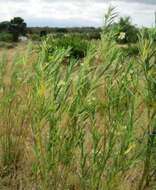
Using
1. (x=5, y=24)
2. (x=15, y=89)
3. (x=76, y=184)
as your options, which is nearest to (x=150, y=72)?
(x=76, y=184)

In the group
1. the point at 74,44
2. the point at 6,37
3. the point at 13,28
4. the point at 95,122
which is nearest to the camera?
the point at 95,122

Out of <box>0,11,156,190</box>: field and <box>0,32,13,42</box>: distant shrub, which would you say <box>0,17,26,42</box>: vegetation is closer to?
<box>0,32,13,42</box>: distant shrub

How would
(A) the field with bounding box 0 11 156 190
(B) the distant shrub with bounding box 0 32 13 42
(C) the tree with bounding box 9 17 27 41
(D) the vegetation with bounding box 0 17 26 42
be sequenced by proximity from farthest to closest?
(C) the tree with bounding box 9 17 27 41, (D) the vegetation with bounding box 0 17 26 42, (B) the distant shrub with bounding box 0 32 13 42, (A) the field with bounding box 0 11 156 190

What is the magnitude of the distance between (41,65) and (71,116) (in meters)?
0.46

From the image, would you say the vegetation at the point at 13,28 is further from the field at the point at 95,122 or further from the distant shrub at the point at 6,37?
the field at the point at 95,122

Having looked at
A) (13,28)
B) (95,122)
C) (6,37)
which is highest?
(95,122)

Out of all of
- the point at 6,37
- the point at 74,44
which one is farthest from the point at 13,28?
the point at 74,44

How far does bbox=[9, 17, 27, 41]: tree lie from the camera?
72.1 feet

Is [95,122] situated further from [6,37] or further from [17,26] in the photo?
[17,26]

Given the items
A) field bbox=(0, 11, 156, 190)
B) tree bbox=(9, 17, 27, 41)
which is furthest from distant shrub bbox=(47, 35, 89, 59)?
field bbox=(0, 11, 156, 190)

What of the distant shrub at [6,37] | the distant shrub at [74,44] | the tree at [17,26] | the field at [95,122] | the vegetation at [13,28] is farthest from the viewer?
the tree at [17,26]

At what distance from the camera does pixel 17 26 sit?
22.4 meters

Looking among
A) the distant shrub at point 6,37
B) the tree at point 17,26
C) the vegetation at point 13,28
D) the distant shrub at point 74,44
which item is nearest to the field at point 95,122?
the distant shrub at point 74,44

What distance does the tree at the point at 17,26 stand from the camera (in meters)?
22.0
